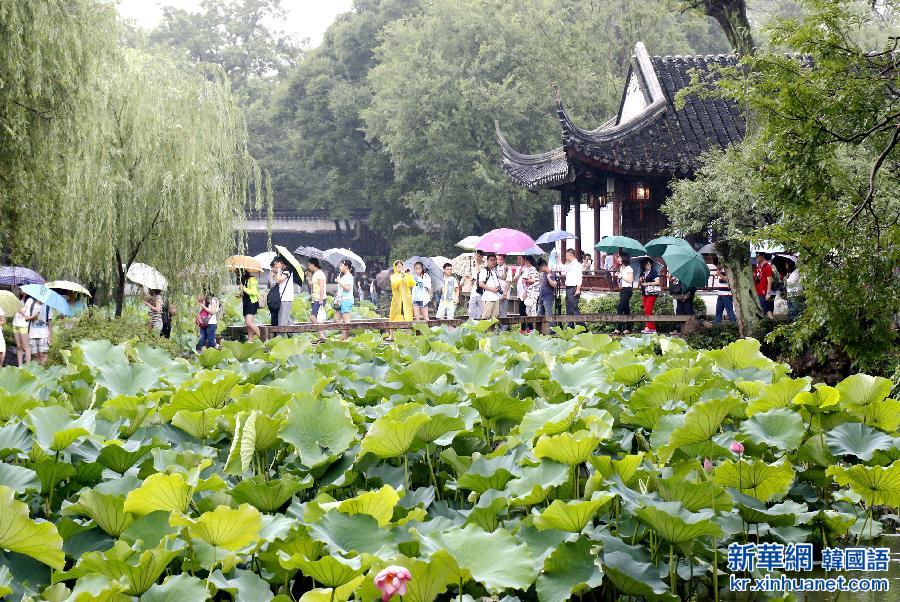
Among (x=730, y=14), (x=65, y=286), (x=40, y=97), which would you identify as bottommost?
(x=65, y=286)

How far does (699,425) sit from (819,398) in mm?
620

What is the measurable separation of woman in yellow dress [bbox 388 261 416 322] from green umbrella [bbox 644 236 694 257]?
3.19m

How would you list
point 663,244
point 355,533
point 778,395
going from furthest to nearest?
1. point 663,244
2. point 778,395
3. point 355,533

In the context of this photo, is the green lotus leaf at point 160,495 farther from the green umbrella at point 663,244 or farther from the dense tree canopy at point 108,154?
the green umbrella at point 663,244

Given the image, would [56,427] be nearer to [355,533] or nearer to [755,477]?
[355,533]

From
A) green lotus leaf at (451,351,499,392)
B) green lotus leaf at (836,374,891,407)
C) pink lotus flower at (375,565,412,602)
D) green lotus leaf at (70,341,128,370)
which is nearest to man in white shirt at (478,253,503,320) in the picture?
green lotus leaf at (70,341,128,370)

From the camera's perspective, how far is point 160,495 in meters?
2.32

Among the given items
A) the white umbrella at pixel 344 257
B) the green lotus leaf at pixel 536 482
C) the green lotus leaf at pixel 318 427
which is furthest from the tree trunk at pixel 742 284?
the white umbrella at pixel 344 257

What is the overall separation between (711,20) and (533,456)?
3493 cm

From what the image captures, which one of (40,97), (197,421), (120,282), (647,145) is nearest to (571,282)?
(647,145)

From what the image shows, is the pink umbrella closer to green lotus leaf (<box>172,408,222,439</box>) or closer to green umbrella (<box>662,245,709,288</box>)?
green umbrella (<box>662,245,709,288</box>)

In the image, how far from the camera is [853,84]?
697cm

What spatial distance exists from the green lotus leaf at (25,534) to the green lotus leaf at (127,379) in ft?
6.29

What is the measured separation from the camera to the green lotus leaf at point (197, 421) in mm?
3322
